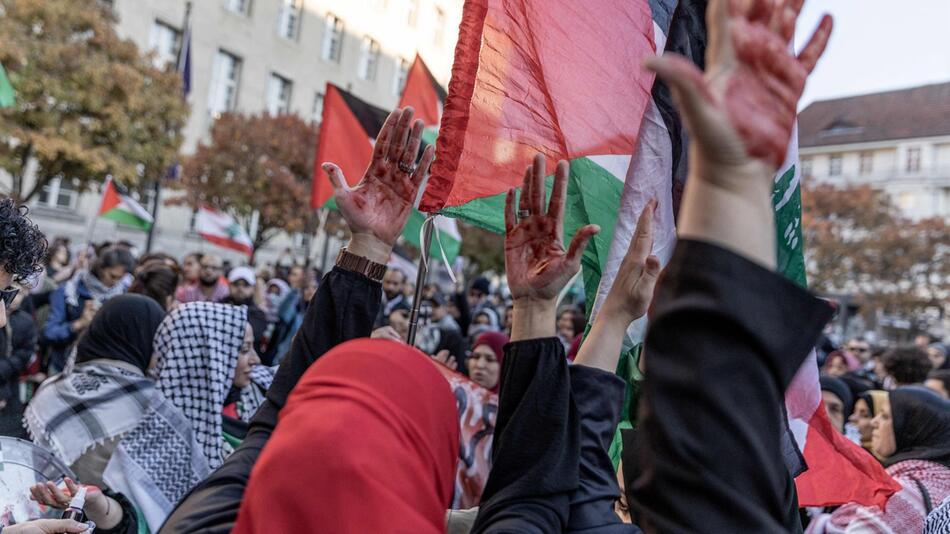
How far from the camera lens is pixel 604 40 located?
3129 millimetres

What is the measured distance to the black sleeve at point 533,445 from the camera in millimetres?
1600

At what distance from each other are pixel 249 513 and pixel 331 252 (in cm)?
3390

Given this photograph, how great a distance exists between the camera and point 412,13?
116ft

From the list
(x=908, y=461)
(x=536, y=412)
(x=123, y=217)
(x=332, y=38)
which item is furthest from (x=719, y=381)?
(x=332, y=38)

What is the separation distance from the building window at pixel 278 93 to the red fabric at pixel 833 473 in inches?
1150

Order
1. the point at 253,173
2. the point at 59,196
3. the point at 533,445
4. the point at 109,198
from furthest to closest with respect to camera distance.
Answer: the point at 59,196 → the point at 253,173 → the point at 109,198 → the point at 533,445

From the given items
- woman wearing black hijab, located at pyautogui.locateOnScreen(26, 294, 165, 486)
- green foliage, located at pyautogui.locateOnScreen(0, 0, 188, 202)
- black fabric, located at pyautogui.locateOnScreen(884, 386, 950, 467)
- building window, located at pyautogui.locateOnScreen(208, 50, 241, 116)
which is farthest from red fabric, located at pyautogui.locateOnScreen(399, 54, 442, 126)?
building window, located at pyautogui.locateOnScreen(208, 50, 241, 116)

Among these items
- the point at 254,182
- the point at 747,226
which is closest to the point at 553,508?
the point at 747,226

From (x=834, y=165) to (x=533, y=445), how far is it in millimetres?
64051

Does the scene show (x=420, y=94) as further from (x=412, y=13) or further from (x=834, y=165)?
(x=834, y=165)

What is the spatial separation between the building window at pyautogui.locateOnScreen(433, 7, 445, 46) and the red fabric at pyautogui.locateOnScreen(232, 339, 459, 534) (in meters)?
37.4

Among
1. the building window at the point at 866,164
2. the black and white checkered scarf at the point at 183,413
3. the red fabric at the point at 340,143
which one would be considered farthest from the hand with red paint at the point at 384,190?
the building window at the point at 866,164

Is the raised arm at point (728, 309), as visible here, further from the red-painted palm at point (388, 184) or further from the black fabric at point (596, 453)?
the red-painted palm at point (388, 184)

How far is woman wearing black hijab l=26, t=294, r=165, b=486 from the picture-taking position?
3520 mm
